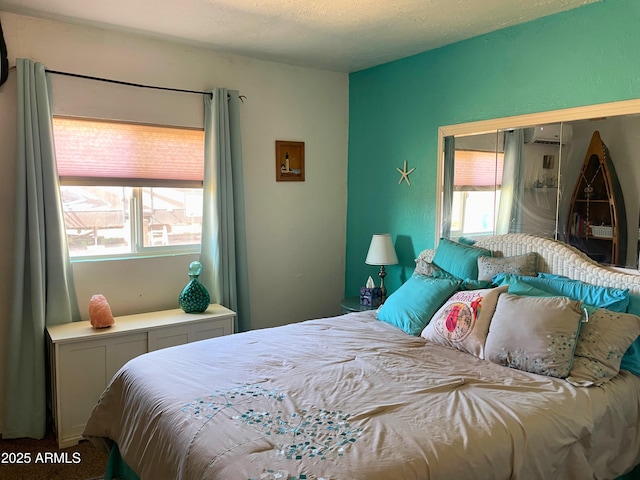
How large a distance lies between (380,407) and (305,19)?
220 centimetres

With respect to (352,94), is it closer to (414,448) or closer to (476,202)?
(476,202)

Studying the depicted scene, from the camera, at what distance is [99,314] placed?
2975 millimetres

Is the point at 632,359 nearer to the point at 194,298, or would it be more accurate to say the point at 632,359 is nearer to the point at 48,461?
the point at 194,298

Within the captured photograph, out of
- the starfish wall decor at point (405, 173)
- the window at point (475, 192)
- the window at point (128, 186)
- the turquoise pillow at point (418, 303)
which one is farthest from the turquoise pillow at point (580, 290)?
the window at point (128, 186)

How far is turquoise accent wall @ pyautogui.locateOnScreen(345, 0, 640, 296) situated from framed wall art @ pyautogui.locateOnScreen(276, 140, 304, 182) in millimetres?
491

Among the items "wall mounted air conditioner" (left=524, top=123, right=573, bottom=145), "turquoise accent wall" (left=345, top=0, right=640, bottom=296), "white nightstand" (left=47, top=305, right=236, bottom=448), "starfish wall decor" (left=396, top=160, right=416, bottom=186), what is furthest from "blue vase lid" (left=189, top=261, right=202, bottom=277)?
"wall mounted air conditioner" (left=524, top=123, right=573, bottom=145)

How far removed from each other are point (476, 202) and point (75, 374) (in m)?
2.68

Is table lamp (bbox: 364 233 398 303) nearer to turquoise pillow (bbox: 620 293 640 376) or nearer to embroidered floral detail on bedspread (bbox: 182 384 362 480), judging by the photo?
turquoise pillow (bbox: 620 293 640 376)

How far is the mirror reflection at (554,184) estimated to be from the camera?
99.9 inches

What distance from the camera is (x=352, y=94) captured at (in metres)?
4.23

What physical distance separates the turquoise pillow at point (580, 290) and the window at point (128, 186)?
2.20 meters

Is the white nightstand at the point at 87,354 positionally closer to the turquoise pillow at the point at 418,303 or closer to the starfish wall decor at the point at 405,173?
the turquoise pillow at the point at 418,303

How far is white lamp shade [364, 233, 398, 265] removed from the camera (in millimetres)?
3684

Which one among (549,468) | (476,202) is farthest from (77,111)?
(549,468)
